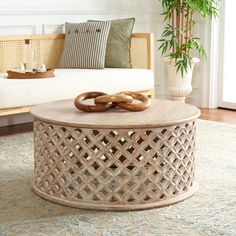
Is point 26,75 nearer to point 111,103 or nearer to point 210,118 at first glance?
point 111,103

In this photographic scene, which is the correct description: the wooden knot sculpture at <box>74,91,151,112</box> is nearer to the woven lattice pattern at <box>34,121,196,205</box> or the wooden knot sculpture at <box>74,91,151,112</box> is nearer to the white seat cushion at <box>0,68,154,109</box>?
the woven lattice pattern at <box>34,121,196,205</box>

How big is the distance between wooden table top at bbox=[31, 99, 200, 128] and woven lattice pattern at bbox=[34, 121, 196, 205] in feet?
0.10

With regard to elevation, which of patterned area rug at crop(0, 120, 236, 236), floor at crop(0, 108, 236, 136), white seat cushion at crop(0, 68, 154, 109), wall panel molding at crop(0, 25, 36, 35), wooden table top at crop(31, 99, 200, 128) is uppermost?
wall panel molding at crop(0, 25, 36, 35)

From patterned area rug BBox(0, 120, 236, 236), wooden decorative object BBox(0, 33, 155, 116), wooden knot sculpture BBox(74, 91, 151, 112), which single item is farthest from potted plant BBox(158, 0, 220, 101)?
wooden knot sculpture BBox(74, 91, 151, 112)

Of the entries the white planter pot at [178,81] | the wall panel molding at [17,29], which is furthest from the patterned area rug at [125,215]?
Answer: the white planter pot at [178,81]

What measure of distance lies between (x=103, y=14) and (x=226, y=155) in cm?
207

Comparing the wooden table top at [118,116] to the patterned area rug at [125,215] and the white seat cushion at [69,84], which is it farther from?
the white seat cushion at [69,84]

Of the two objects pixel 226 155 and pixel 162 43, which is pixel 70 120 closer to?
pixel 226 155

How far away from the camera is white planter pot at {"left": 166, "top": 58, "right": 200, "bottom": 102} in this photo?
4.69 m

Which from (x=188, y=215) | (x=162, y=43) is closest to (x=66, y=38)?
(x=162, y=43)

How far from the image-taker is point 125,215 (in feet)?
7.17

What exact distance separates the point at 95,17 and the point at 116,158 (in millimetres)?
2654

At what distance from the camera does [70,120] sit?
2.27 metres

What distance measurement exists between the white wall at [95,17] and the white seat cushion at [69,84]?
523mm
